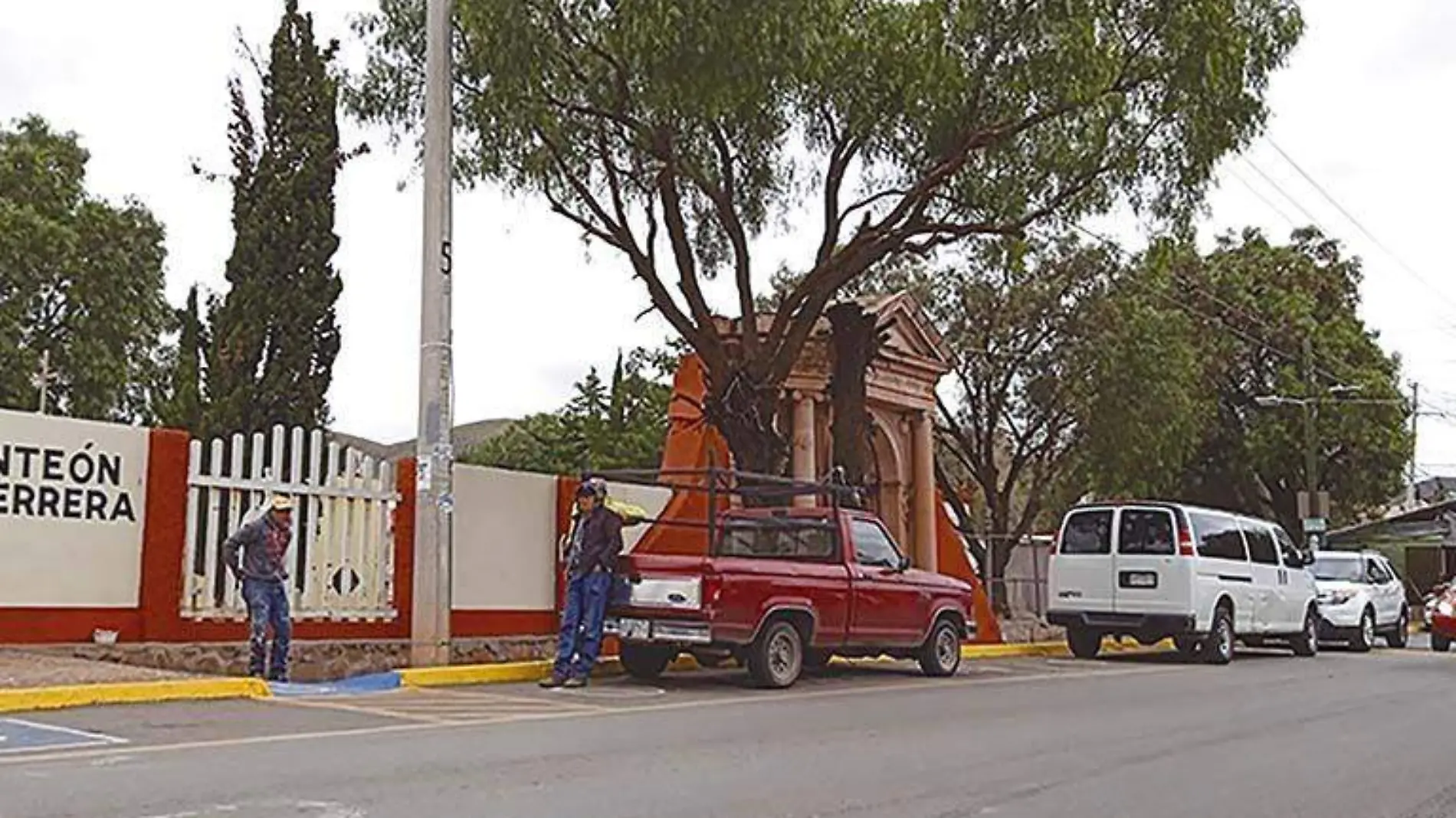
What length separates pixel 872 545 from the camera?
1523 centimetres

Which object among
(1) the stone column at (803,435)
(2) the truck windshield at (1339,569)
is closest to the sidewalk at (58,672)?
(1) the stone column at (803,435)

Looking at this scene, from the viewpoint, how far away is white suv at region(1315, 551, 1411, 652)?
82.2ft

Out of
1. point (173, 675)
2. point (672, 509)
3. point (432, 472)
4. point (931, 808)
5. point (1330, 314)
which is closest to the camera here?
point (931, 808)

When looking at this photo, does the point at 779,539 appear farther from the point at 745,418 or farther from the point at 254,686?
the point at 254,686

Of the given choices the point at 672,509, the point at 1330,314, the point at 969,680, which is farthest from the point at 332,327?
the point at 1330,314

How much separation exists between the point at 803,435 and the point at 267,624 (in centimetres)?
1219

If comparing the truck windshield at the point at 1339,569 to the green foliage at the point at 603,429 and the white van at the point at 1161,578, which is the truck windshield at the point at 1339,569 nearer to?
the white van at the point at 1161,578

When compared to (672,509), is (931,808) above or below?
below

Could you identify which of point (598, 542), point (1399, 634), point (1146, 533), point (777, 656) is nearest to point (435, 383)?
point (598, 542)

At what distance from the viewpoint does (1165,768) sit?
30.9 ft

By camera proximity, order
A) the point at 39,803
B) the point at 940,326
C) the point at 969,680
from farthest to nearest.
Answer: the point at 940,326, the point at 969,680, the point at 39,803

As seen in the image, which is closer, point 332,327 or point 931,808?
point 931,808

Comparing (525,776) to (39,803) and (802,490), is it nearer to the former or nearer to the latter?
(39,803)

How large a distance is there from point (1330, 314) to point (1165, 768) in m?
35.5
